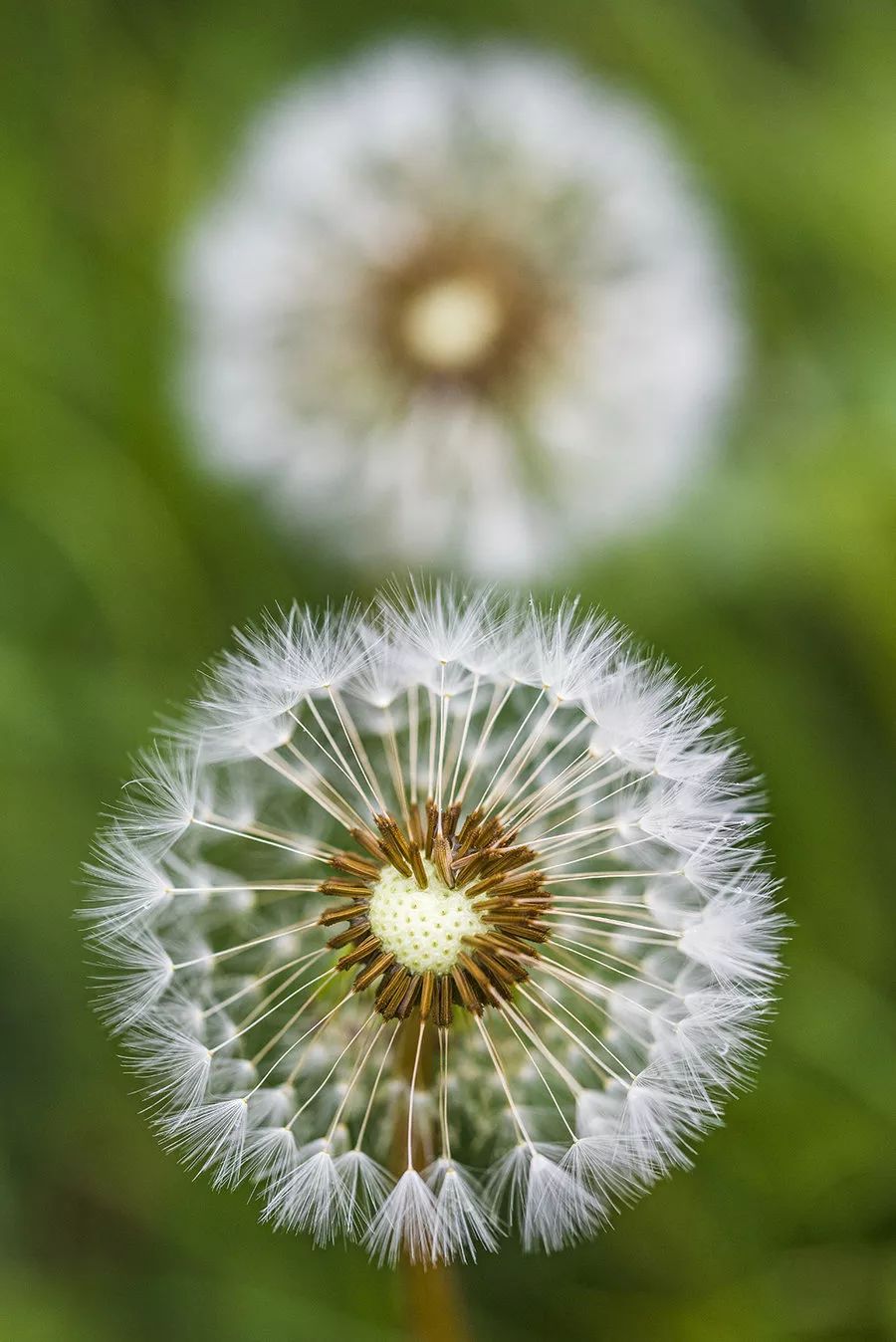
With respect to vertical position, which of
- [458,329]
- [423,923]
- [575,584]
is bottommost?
[423,923]

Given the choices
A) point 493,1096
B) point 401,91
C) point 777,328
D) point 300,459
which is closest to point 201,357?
point 300,459

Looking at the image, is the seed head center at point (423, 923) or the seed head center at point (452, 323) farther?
the seed head center at point (452, 323)

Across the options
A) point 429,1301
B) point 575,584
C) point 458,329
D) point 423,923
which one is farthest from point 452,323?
point 429,1301

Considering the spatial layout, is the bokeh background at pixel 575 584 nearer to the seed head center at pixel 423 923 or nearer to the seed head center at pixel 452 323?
the seed head center at pixel 452 323

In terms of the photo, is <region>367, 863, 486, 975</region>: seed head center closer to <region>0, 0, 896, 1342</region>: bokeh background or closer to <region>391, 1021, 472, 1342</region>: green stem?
<region>391, 1021, 472, 1342</region>: green stem

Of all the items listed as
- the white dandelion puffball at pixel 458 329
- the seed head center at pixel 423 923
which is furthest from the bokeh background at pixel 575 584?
the seed head center at pixel 423 923

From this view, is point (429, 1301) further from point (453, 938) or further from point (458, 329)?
point (458, 329)

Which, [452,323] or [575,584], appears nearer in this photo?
[452,323]
